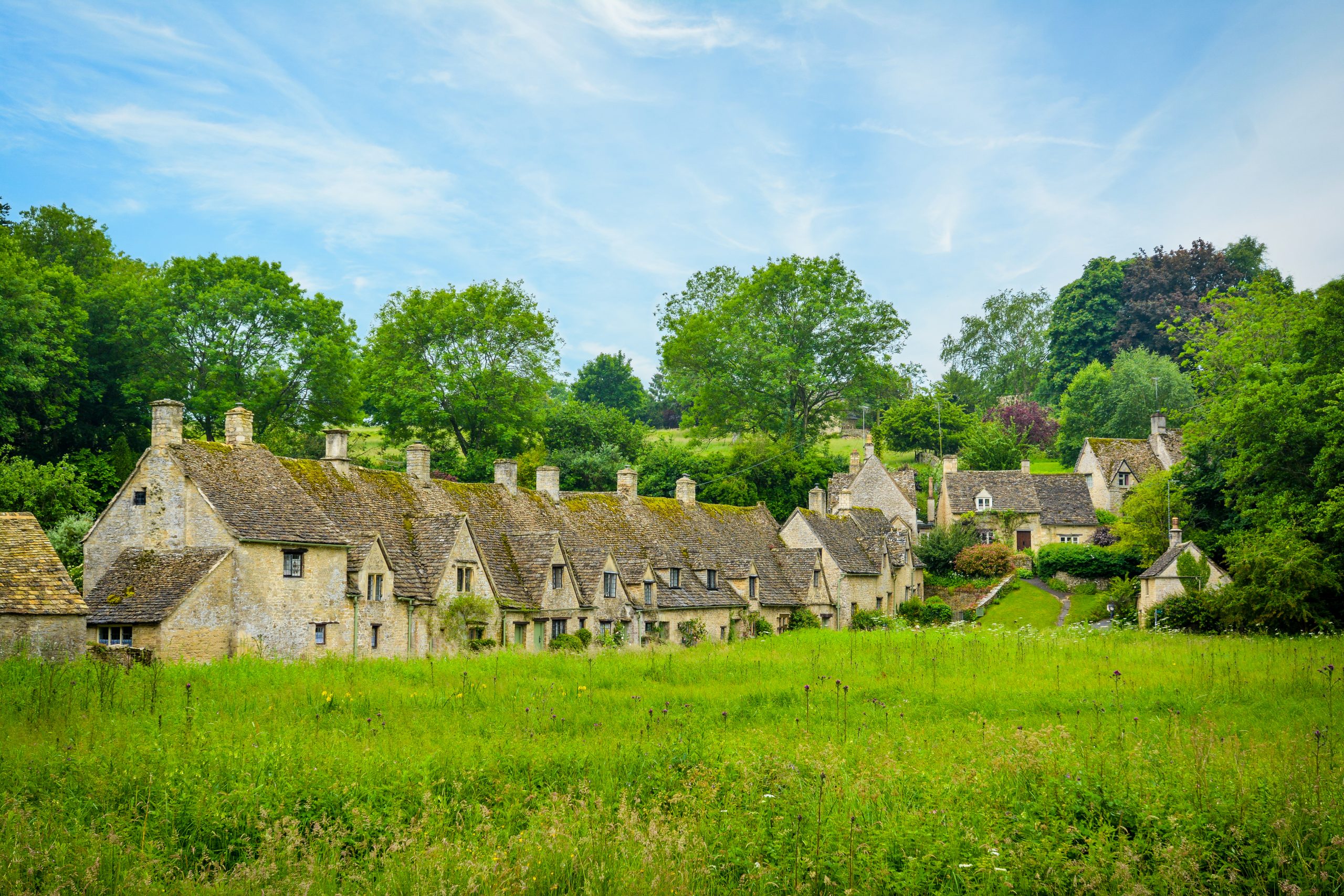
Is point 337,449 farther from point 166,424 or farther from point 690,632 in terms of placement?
point 690,632

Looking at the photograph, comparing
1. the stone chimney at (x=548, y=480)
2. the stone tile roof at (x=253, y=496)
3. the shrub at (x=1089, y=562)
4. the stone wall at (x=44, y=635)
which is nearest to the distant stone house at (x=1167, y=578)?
the shrub at (x=1089, y=562)

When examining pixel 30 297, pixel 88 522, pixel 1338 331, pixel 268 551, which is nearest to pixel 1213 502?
pixel 1338 331

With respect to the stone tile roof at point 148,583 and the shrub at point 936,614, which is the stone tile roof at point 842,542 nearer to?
the shrub at point 936,614

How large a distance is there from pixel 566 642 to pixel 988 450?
59.1 m

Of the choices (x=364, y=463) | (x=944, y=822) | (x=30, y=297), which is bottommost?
(x=944, y=822)

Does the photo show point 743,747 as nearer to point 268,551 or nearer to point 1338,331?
point 268,551

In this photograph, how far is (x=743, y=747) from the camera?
15891 millimetres

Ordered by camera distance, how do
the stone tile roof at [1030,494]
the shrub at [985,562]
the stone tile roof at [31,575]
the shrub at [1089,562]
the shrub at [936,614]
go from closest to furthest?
the stone tile roof at [31,575] < the shrub at [936,614] < the shrub at [1089,562] < the shrub at [985,562] < the stone tile roof at [1030,494]

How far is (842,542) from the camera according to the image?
61.6 m

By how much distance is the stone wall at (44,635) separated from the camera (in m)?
25.2

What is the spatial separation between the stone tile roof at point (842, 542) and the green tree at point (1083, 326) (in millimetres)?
62390

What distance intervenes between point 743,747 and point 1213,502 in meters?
48.4

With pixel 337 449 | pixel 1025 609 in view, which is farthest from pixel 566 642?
pixel 1025 609

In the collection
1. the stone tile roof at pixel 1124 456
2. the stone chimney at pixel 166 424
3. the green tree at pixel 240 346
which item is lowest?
the stone chimney at pixel 166 424
